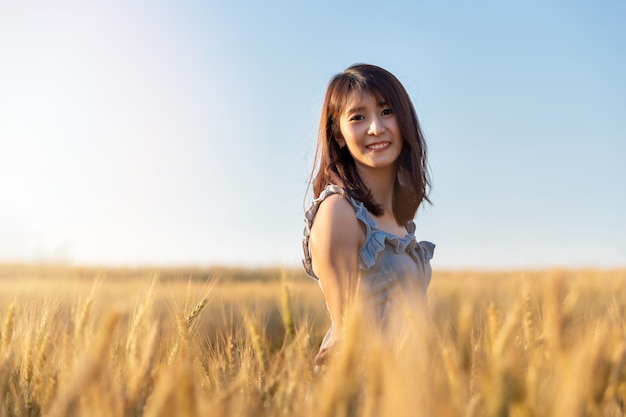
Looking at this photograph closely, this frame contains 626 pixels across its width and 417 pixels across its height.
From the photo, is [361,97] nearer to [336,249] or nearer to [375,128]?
[375,128]

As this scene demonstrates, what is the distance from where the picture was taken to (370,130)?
2.11 metres

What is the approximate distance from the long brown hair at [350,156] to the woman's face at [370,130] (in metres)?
0.02

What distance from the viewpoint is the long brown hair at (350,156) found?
7.10ft

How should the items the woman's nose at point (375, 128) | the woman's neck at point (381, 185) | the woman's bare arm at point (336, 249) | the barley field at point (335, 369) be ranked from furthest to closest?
the woman's neck at point (381, 185)
the woman's nose at point (375, 128)
the woman's bare arm at point (336, 249)
the barley field at point (335, 369)

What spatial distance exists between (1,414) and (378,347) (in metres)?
0.93

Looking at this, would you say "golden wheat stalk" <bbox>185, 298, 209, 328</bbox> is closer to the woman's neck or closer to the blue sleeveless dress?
the blue sleeveless dress

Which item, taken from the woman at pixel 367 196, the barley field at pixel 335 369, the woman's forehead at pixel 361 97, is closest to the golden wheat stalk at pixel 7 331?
the barley field at pixel 335 369

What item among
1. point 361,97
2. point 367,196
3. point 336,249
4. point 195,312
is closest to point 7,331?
point 195,312

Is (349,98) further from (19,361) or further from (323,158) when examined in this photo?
(19,361)

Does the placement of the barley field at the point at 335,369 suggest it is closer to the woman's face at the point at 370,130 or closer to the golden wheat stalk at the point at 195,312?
the golden wheat stalk at the point at 195,312

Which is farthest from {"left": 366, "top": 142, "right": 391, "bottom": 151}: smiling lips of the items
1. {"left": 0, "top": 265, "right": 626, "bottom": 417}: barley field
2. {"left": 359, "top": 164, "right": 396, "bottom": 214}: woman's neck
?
{"left": 0, "top": 265, "right": 626, "bottom": 417}: barley field

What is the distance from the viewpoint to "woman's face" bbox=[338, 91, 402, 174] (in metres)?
2.12

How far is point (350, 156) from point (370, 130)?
7.9 inches

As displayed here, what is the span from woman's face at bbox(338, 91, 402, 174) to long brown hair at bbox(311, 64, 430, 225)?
2 centimetres
